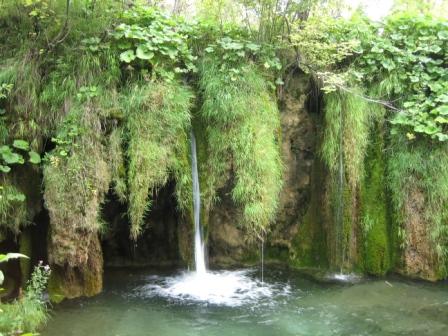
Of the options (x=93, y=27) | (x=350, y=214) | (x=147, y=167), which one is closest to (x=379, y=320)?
(x=350, y=214)

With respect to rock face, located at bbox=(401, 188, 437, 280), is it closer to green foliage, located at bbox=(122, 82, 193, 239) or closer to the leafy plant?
green foliage, located at bbox=(122, 82, 193, 239)

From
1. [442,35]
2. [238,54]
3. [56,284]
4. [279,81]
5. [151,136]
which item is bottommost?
[56,284]

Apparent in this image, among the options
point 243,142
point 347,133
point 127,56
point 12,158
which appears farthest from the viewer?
point 347,133

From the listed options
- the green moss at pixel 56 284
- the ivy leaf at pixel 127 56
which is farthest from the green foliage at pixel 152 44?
the green moss at pixel 56 284

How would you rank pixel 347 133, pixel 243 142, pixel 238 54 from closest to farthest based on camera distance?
pixel 243 142
pixel 238 54
pixel 347 133

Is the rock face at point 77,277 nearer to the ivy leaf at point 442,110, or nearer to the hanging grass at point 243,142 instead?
the hanging grass at point 243,142

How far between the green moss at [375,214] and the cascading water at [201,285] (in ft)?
4.99

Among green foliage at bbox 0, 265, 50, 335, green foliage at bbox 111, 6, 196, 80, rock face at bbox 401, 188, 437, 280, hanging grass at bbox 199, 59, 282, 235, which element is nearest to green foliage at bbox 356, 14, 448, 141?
rock face at bbox 401, 188, 437, 280

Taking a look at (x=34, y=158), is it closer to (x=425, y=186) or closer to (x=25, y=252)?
(x=25, y=252)

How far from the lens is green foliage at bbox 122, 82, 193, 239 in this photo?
5.58m

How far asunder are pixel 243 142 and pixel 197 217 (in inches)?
47.9

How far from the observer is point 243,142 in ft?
20.0

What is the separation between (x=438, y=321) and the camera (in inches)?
203

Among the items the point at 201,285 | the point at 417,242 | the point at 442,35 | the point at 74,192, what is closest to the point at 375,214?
the point at 417,242
